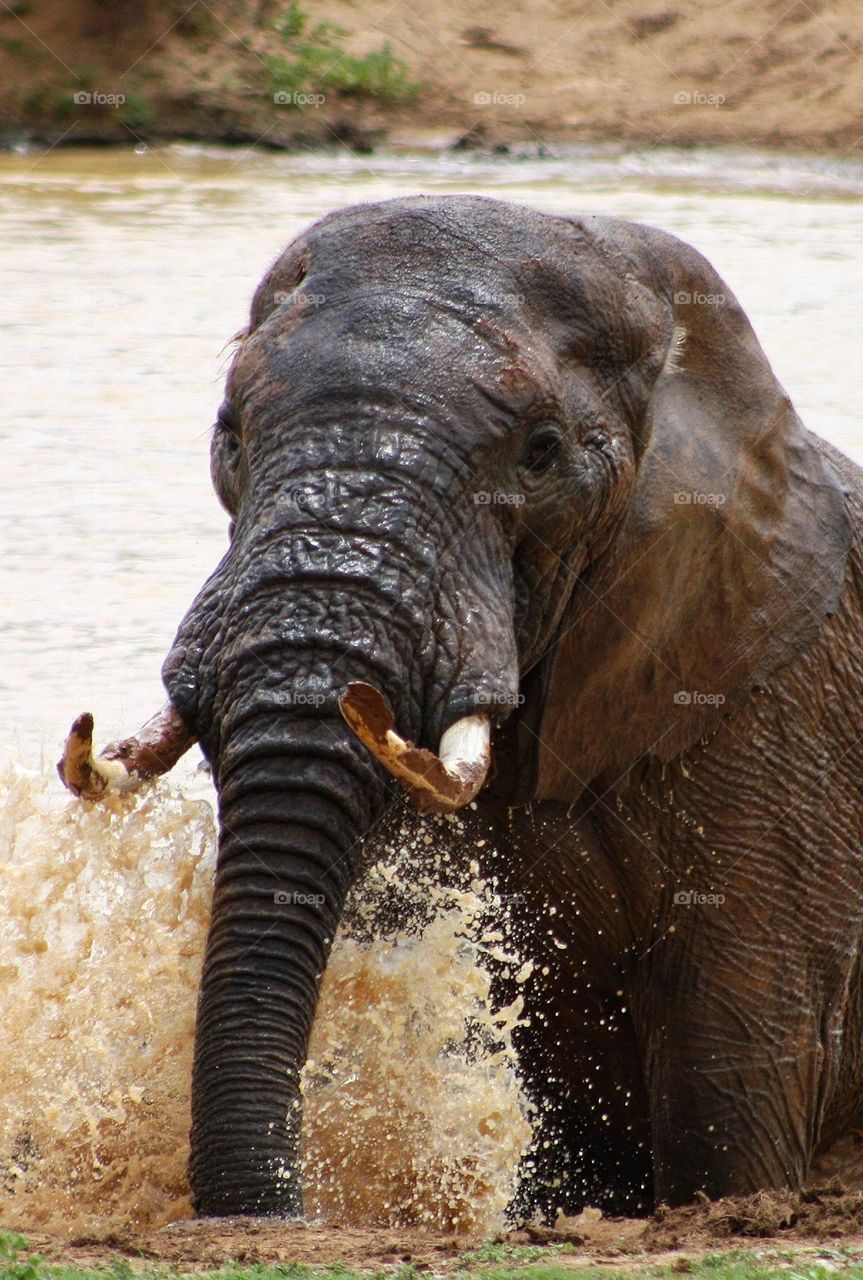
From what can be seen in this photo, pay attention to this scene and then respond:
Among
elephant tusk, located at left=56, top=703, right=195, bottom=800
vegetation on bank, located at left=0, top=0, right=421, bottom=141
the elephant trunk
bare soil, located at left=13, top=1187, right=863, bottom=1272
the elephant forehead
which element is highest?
vegetation on bank, located at left=0, top=0, right=421, bottom=141

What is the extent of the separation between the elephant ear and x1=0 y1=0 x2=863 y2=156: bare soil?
24854 millimetres

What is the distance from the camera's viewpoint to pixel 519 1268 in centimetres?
349

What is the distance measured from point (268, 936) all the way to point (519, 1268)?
2.18 feet

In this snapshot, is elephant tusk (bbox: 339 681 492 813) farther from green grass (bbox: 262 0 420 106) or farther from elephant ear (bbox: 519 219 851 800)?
green grass (bbox: 262 0 420 106)

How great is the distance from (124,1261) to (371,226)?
1.96 m

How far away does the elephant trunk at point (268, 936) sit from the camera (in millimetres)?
3645

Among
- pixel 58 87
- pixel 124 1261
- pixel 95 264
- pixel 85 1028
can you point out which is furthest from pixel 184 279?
pixel 124 1261

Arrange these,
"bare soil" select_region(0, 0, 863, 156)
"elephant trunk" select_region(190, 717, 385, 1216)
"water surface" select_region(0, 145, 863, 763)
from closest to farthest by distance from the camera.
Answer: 1. "elephant trunk" select_region(190, 717, 385, 1216)
2. "water surface" select_region(0, 145, 863, 763)
3. "bare soil" select_region(0, 0, 863, 156)

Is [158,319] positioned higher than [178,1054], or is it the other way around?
[158,319]

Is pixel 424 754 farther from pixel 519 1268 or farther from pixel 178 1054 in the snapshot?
pixel 178 1054

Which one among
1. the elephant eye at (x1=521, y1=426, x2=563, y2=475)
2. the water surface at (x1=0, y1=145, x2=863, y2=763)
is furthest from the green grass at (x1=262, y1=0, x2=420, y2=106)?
the elephant eye at (x1=521, y1=426, x2=563, y2=475)

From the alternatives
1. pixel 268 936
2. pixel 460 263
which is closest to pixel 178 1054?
pixel 268 936

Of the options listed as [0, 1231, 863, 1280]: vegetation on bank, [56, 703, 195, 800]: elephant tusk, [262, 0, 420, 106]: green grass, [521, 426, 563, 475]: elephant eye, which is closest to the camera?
[0, 1231, 863, 1280]: vegetation on bank

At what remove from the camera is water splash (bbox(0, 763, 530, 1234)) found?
185 inches
